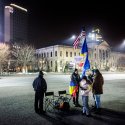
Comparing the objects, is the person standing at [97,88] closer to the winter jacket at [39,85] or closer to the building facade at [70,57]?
the winter jacket at [39,85]

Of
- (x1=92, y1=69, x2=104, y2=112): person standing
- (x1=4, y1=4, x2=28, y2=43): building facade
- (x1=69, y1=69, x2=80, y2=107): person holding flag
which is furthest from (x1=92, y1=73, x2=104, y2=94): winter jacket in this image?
(x1=4, y1=4, x2=28, y2=43): building facade

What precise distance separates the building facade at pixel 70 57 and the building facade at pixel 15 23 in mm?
59918

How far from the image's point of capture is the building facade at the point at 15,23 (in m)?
157

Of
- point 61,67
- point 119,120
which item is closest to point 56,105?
point 119,120

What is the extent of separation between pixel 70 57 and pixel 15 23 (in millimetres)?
84034

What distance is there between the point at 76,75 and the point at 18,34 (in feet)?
519

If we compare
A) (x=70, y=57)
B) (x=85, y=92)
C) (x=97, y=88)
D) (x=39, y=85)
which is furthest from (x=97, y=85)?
(x=70, y=57)

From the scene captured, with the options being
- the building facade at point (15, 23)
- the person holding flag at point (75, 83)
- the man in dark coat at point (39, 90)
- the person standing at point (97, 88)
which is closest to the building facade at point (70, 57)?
the building facade at point (15, 23)

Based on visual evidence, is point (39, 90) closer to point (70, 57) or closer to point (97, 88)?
point (97, 88)

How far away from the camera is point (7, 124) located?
8820mm

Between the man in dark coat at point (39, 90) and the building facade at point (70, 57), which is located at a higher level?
the building facade at point (70, 57)

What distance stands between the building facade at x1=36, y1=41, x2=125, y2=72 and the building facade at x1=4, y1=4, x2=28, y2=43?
59918 millimetres

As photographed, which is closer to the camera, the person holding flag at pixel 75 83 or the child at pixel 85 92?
the child at pixel 85 92

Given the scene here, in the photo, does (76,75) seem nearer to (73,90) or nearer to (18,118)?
(73,90)
